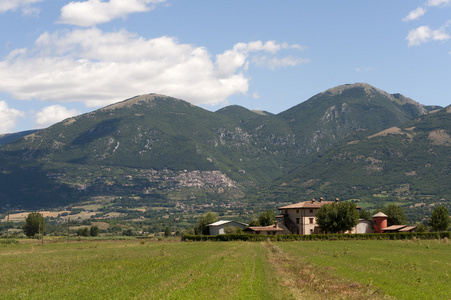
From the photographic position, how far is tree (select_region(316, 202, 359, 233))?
5017 inches

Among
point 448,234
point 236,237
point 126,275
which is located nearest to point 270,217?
→ point 236,237

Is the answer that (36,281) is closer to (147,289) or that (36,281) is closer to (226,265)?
(147,289)

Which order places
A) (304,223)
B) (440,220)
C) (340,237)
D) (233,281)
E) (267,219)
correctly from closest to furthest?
1. (233,281)
2. (340,237)
3. (304,223)
4. (440,220)
5. (267,219)

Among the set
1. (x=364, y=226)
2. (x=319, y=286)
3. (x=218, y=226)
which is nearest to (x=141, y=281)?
(x=319, y=286)

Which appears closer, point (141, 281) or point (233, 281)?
point (233, 281)

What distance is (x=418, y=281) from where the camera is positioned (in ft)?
119

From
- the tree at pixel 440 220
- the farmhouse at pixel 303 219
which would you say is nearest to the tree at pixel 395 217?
the tree at pixel 440 220

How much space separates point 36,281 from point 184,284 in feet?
45.1

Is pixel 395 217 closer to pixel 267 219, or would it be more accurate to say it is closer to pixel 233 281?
pixel 267 219

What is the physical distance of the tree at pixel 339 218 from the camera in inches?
5017

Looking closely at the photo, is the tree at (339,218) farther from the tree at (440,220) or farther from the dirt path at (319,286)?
the dirt path at (319,286)

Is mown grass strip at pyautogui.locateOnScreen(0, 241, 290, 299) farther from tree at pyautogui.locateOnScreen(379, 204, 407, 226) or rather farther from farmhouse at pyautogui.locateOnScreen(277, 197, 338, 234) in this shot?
tree at pyautogui.locateOnScreen(379, 204, 407, 226)

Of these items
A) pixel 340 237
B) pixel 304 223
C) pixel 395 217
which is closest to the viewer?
pixel 340 237

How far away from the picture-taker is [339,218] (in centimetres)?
12838
